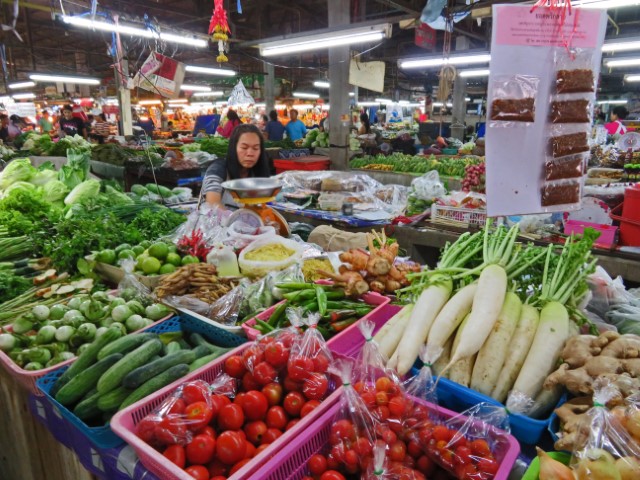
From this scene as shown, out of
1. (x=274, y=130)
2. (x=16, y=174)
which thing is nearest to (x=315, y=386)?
(x=16, y=174)

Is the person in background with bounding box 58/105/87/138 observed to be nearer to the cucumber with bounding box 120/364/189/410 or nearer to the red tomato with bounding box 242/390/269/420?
the cucumber with bounding box 120/364/189/410

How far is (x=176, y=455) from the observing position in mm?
1296

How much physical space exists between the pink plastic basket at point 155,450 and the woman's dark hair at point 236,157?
292 cm

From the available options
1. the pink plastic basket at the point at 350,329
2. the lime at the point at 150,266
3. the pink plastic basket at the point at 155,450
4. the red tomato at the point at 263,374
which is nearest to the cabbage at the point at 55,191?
the lime at the point at 150,266

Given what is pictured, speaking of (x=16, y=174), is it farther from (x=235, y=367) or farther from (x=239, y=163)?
(x=235, y=367)

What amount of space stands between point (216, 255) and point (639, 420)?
243 cm

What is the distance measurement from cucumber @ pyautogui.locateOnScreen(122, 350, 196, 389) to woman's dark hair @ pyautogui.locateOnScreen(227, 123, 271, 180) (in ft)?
9.15

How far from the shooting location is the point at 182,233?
11.3 feet

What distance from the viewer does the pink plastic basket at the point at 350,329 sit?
197 cm

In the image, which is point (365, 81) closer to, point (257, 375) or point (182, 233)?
point (182, 233)

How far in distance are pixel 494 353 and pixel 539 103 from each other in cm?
118

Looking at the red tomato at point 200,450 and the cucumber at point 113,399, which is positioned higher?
the red tomato at point 200,450

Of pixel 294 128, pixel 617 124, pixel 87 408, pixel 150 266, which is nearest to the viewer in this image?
pixel 87 408

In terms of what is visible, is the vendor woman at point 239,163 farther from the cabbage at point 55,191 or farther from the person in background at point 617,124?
the person in background at point 617,124
